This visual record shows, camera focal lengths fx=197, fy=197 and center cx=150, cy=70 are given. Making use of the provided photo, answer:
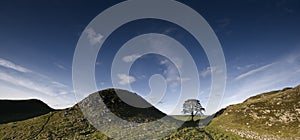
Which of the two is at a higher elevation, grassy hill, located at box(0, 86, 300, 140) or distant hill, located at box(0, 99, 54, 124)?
distant hill, located at box(0, 99, 54, 124)

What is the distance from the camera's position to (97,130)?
164 feet

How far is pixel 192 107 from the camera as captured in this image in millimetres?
71750

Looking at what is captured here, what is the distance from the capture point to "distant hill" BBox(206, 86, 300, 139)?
45.5 m

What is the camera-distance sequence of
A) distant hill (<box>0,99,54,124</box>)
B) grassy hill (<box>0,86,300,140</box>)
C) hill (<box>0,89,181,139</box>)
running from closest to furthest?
1. grassy hill (<box>0,86,300,140</box>)
2. hill (<box>0,89,181,139</box>)
3. distant hill (<box>0,99,54,124</box>)

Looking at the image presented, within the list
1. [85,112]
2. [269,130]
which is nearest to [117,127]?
[85,112]

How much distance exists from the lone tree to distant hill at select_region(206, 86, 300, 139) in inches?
405

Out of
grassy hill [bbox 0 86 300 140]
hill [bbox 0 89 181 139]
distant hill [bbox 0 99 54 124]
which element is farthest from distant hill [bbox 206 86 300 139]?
distant hill [bbox 0 99 54 124]

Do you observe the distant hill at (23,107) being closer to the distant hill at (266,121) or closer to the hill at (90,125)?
the hill at (90,125)

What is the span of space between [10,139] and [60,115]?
15.0 meters

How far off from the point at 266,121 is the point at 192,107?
2448 centimetres

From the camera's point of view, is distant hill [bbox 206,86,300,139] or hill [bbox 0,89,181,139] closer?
distant hill [bbox 206,86,300,139]

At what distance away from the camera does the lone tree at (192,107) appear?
235 feet

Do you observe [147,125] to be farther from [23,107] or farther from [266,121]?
[23,107]

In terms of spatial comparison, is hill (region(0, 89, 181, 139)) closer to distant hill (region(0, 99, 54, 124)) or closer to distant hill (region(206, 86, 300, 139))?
distant hill (region(206, 86, 300, 139))
